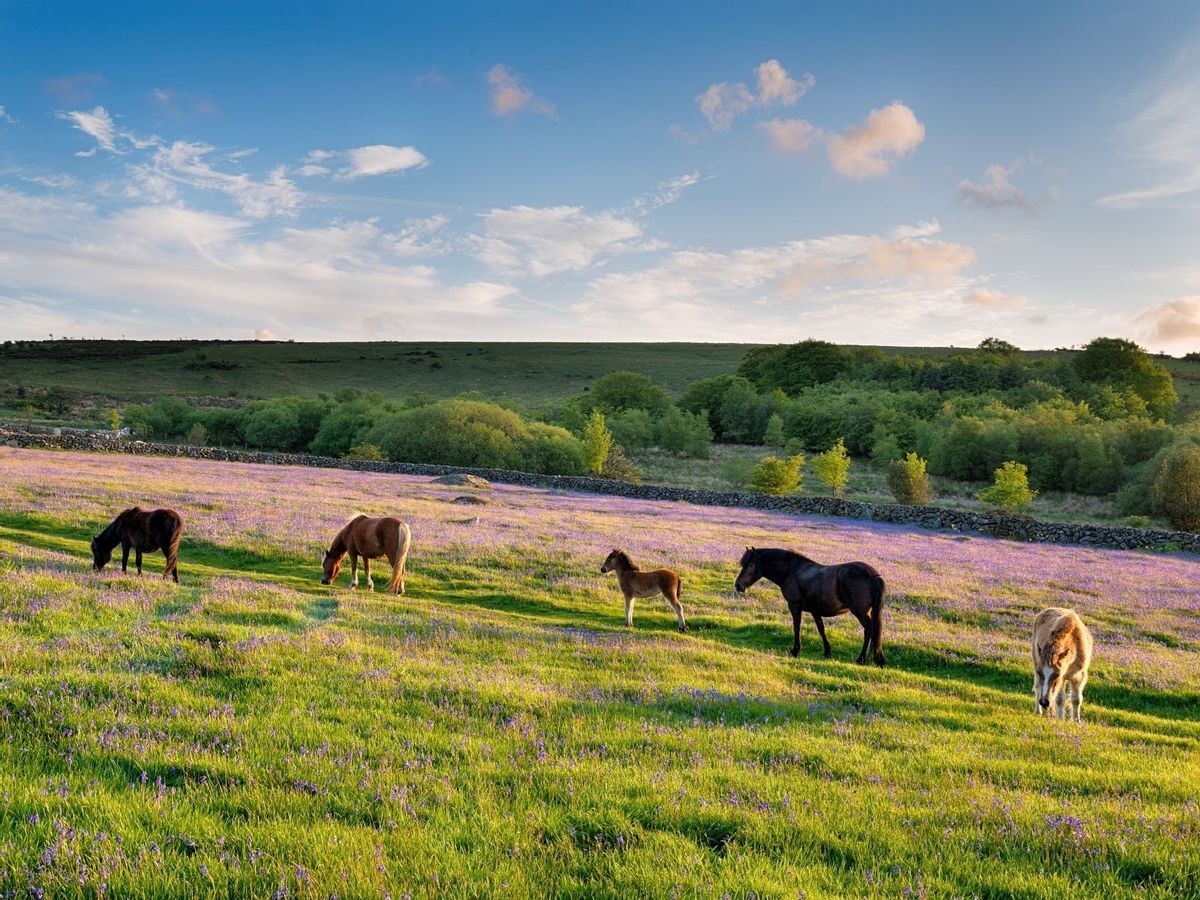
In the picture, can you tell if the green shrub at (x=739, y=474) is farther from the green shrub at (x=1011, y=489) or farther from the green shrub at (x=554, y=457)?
the green shrub at (x=1011, y=489)

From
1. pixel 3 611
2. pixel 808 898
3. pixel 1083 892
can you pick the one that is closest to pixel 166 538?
pixel 3 611

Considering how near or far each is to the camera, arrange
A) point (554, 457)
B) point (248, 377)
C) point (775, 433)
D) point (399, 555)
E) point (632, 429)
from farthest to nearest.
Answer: point (248, 377) < point (775, 433) < point (632, 429) < point (554, 457) < point (399, 555)

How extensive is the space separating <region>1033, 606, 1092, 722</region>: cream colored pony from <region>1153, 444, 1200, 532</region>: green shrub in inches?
2180

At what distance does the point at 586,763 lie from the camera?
6.50 m

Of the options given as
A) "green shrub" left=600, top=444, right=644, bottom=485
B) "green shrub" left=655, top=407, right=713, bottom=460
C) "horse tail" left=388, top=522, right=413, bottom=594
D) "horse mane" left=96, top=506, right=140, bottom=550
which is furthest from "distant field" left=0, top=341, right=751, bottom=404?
"horse mane" left=96, top=506, right=140, bottom=550

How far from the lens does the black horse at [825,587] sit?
43.2 ft

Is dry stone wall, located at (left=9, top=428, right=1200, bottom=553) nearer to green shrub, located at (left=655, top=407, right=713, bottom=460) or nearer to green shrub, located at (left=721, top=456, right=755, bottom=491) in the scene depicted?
green shrub, located at (left=721, top=456, right=755, bottom=491)

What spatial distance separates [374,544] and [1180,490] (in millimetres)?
62118

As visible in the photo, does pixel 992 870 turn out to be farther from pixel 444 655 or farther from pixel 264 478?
pixel 264 478

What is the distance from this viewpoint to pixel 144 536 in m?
14.8

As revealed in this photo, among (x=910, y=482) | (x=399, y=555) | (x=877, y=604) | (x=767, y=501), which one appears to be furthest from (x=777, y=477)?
(x=399, y=555)

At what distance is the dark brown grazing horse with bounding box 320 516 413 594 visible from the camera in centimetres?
1662

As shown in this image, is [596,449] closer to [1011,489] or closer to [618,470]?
[618,470]

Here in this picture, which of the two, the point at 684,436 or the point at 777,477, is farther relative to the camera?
the point at 684,436
